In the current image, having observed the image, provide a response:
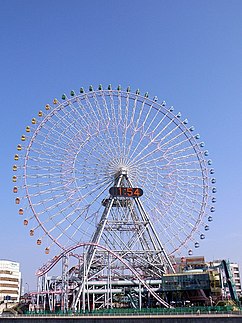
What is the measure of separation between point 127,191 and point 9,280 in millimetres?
42351

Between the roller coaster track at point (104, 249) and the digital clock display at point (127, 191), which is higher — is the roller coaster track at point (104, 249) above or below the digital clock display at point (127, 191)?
below

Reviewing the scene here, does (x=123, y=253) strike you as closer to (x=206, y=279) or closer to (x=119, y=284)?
(x=119, y=284)

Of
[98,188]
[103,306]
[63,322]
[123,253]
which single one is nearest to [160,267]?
[123,253]

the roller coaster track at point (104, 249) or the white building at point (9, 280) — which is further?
the white building at point (9, 280)

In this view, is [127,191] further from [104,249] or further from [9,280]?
[9,280]

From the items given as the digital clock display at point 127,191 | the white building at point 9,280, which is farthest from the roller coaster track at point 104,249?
the white building at point 9,280

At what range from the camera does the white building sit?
88963mm

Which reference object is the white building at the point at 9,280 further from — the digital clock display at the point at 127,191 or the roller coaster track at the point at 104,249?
the digital clock display at the point at 127,191

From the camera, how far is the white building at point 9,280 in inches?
3502

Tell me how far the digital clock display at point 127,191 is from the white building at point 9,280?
3852 centimetres

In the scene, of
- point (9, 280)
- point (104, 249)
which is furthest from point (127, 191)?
point (9, 280)

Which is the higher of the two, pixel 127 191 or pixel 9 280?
pixel 127 191

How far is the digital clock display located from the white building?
3852cm

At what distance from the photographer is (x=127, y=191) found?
66.3m
